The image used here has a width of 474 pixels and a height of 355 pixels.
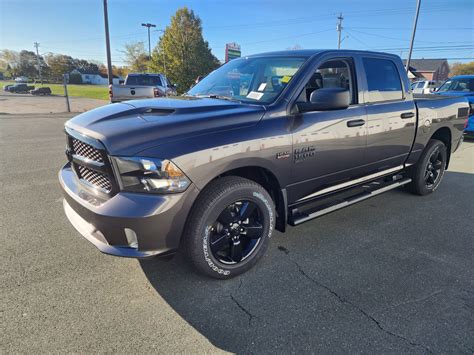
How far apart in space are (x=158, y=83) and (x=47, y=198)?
10.9 m

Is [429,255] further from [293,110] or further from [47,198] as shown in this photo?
[47,198]

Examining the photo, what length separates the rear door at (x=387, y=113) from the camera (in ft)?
12.3

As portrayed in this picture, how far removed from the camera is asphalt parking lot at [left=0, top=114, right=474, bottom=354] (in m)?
2.15

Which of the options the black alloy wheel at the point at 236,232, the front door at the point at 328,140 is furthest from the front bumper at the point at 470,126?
the black alloy wheel at the point at 236,232

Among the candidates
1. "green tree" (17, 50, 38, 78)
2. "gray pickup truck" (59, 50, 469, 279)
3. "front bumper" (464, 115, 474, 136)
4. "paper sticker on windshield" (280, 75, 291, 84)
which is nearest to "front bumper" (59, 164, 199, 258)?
"gray pickup truck" (59, 50, 469, 279)

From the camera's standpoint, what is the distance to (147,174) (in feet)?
7.34

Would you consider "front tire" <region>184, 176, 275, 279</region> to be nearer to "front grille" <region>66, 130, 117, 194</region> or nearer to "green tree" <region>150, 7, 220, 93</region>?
"front grille" <region>66, 130, 117, 194</region>

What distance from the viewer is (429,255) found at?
3.28m

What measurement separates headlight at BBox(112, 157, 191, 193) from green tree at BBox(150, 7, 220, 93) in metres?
38.5

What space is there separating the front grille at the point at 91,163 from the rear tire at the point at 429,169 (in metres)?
4.26

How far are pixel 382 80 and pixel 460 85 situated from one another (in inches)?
337

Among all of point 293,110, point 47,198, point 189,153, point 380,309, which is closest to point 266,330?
point 380,309

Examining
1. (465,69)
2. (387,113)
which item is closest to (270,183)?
(387,113)

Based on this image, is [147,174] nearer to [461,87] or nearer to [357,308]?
[357,308]
